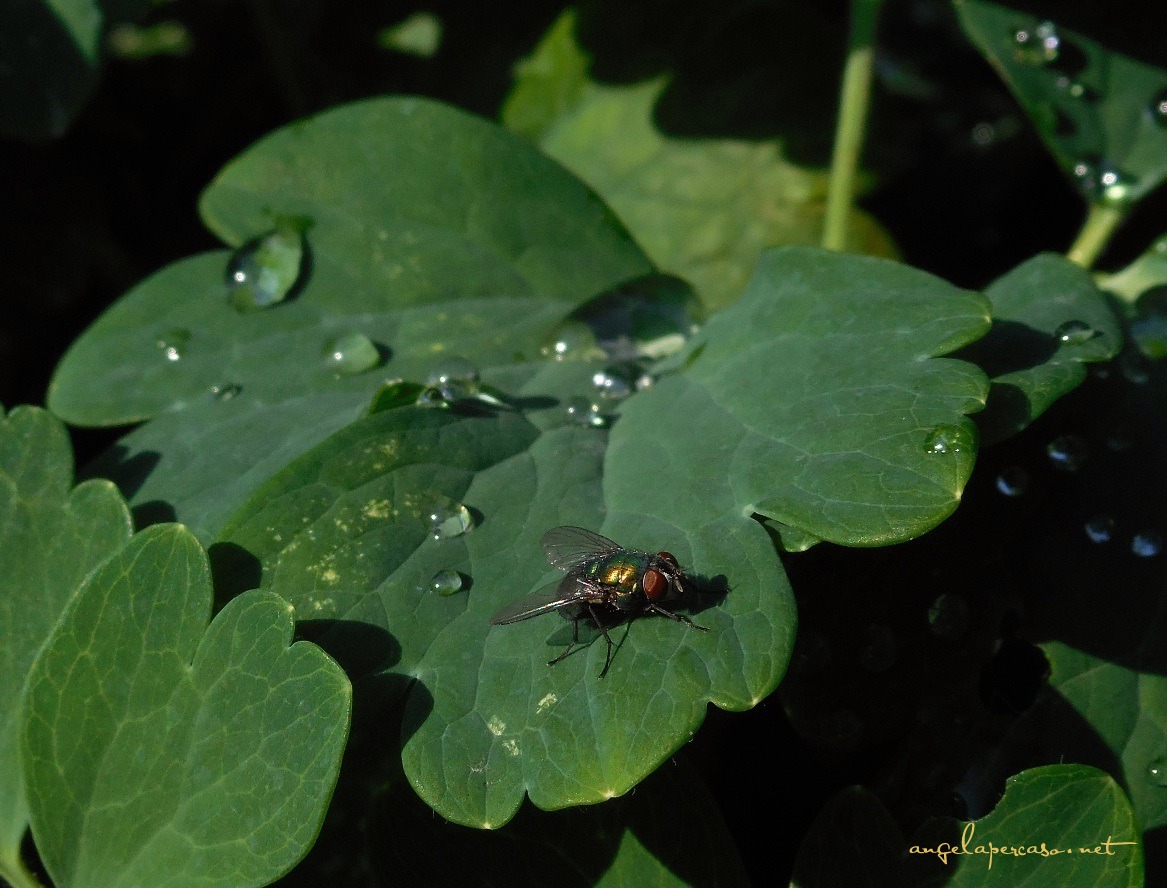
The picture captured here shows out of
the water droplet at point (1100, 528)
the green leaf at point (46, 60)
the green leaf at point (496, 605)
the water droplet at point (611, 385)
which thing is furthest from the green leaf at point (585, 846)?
the green leaf at point (46, 60)

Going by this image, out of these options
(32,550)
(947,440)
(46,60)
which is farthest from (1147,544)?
(46,60)

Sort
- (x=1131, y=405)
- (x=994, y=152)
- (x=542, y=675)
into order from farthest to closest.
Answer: (x=994, y=152) < (x=1131, y=405) < (x=542, y=675)

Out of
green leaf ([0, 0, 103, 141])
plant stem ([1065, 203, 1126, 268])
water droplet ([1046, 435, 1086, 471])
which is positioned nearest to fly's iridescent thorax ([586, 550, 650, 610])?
water droplet ([1046, 435, 1086, 471])

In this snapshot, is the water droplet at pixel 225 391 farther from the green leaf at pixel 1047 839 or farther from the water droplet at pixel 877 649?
the green leaf at pixel 1047 839

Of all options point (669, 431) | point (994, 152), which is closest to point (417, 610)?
point (669, 431)

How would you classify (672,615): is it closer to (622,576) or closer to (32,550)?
(622,576)

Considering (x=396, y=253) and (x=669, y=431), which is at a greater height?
(x=396, y=253)

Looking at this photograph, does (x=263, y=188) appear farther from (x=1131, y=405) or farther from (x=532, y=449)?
(x=1131, y=405)
